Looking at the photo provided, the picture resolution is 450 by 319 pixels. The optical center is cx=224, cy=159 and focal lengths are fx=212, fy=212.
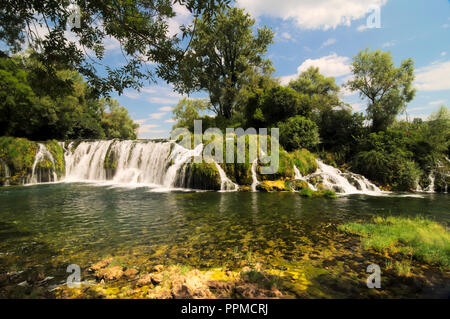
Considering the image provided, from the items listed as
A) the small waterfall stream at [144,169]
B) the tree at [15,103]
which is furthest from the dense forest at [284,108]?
the small waterfall stream at [144,169]

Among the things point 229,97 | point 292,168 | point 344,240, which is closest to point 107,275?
point 344,240

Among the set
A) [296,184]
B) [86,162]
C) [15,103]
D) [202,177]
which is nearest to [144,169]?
[202,177]

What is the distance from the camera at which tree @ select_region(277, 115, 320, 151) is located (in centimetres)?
2128

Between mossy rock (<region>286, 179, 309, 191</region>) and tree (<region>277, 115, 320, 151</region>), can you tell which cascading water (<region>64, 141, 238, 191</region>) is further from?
tree (<region>277, 115, 320, 151</region>)

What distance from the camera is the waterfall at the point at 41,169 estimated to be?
2042cm

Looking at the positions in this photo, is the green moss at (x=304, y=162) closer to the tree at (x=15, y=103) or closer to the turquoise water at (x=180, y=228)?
the turquoise water at (x=180, y=228)

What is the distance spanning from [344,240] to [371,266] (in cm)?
153

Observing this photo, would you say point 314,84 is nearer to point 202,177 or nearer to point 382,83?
point 382,83

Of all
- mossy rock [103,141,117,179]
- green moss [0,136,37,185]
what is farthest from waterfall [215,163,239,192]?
green moss [0,136,37,185]

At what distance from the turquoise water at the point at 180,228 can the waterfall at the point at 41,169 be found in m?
10.4

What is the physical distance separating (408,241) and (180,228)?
20.4 feet

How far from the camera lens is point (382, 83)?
2400cm

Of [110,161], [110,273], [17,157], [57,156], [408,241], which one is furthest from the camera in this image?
[57,156]

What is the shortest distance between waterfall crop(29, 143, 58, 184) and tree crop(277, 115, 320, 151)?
23.4 meters
